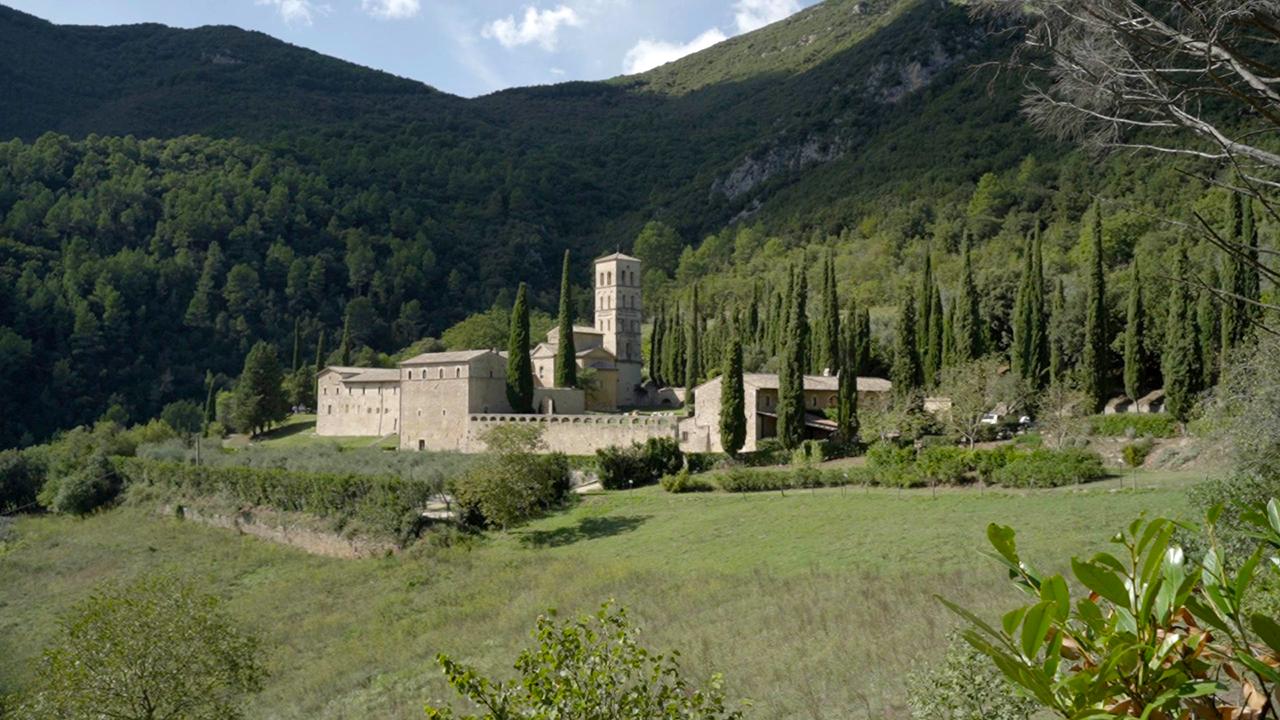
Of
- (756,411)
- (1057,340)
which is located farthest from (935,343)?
(756,411)

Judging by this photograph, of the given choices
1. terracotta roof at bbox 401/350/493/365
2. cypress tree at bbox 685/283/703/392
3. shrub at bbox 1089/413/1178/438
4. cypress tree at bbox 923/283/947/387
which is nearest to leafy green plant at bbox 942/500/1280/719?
shrub at bbox 1089/413/1178/438

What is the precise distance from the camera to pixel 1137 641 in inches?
106

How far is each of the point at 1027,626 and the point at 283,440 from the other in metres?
68.2

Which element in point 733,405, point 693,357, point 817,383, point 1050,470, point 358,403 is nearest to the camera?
point 1050,470

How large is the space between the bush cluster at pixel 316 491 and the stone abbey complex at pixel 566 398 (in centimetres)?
1062

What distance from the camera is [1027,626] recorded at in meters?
2.45

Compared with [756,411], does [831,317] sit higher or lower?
higher

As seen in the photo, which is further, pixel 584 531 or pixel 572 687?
pixel 584 531

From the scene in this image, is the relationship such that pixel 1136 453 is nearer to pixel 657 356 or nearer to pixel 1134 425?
pixel 1134 425

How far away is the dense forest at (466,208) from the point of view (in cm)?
7881

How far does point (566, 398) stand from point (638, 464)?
15910mm

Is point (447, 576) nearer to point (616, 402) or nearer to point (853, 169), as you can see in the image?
point (616, 402)

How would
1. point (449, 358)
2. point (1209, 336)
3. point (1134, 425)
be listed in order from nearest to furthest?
point (1134, 425) → point (1209, 336) → point (449, 358)

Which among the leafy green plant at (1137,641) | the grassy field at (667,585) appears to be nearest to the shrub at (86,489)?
the grassy field at (667,585)
